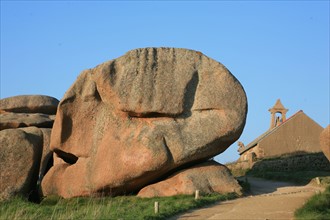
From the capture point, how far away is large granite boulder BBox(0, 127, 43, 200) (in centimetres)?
1911

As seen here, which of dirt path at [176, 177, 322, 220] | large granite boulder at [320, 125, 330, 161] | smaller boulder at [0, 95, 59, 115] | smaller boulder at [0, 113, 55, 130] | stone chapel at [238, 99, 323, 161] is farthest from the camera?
stone chapel at [238, 99, 323, 161]

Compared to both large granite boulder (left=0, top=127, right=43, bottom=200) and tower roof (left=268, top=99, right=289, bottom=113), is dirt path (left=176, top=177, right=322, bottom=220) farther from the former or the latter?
tower roof (left=268, top=99, right=289, bottom=113)

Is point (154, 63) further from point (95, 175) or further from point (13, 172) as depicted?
point (13, 172)

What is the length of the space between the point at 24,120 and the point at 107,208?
33.3 feet

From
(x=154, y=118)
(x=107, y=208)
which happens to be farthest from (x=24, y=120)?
(x=107, y=208)

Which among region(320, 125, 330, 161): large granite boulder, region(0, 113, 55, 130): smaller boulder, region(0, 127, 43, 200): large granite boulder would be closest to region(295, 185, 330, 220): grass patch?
region(320, 125, 330, 161): large granite boulder

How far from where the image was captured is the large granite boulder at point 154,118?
17.6 m

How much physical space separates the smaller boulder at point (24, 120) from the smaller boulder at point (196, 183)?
7.50 meters

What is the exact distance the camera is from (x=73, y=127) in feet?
65.9

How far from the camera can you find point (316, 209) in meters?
12.8

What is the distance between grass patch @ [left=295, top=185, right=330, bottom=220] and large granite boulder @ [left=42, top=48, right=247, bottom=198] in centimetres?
493

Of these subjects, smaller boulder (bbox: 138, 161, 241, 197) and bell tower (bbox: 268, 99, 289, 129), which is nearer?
smaller boulder (bbox: 138, 161, 241, 197)

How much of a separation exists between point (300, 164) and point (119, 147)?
14.4m

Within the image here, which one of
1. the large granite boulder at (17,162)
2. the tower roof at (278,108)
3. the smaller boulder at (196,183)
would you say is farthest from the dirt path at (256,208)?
the tower roof at (278,108)
